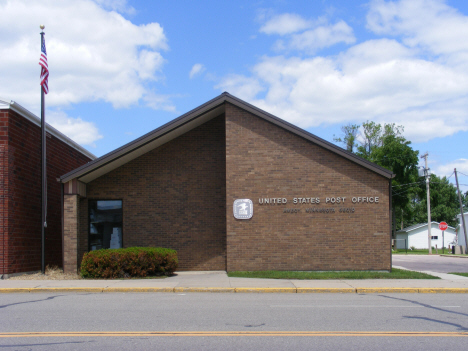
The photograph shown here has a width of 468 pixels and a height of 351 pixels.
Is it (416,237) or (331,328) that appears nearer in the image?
(331,328)

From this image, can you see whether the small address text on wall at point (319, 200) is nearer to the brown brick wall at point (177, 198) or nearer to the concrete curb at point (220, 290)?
the brown brick wall at point (177, 198)

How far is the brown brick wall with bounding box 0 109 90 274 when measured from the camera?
15648 millimetres

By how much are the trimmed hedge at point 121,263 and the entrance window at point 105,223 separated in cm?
272

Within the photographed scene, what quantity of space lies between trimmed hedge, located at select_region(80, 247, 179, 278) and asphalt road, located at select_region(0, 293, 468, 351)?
10.6ft

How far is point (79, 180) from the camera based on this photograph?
17.0 metres

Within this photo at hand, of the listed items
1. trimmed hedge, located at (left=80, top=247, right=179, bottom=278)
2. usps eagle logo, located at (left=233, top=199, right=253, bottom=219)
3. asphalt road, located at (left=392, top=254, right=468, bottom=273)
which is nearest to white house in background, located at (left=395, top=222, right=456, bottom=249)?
asphalt road, located at (left=392, top=254, right=468, bottom=273)

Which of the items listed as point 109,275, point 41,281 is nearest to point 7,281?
point 41,281

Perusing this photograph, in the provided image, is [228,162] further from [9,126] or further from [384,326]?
[384,326]

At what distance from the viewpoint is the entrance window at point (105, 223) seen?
59.4 feet

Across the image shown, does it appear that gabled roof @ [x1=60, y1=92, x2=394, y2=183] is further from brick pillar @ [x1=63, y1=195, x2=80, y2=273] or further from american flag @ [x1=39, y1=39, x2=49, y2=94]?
american flag @ [x1=39, y1=39, x2=49, y2=94]

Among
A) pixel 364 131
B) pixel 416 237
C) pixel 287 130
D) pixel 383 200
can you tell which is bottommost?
pixel 416 237

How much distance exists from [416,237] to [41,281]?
212 feet

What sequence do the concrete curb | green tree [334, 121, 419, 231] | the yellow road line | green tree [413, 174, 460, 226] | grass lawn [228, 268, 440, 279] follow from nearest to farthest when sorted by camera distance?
the yellow road line → the concrete curb → grass lawn [228, 268, 440, 279] → green tree [334, 121, 419, 231] → green tree [413, 174, 460, 226]

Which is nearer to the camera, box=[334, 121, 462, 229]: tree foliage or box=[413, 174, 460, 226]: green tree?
box=[334, 121, 462, 229]: tree foliage
